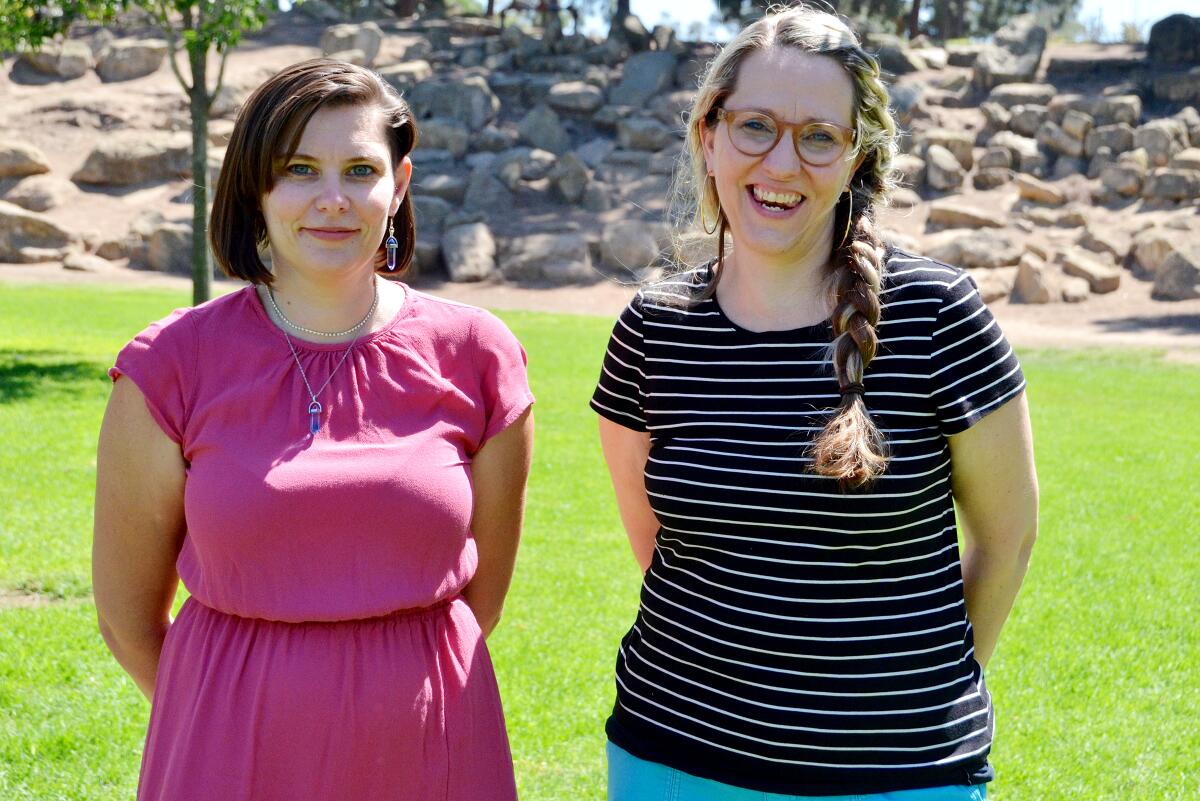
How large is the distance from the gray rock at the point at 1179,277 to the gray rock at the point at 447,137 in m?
15.0

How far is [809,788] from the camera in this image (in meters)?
2.17

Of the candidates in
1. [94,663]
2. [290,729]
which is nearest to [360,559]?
[290,729]

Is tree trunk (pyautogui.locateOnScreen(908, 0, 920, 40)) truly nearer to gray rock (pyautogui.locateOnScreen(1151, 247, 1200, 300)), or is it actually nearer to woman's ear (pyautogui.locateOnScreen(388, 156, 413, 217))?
gray rock (pyautogui.locateOnScreen(1151, 247, 1200, 300))

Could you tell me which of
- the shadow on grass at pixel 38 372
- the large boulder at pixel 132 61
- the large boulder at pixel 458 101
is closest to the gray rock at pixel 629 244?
the large boulder at pixel 458 101

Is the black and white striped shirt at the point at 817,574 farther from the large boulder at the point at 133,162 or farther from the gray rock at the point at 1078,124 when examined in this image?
the large boulder at the point at 133,162

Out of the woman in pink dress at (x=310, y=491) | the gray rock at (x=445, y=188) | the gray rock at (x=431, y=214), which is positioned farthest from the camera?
the gray rock at (x=445, y=188)

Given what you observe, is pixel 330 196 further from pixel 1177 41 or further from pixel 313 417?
pixel 1177 41

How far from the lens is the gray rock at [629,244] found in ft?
78.0

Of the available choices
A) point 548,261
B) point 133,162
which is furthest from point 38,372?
point 133,162

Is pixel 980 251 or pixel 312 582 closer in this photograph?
pixel 312 582

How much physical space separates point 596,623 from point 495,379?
407 cm

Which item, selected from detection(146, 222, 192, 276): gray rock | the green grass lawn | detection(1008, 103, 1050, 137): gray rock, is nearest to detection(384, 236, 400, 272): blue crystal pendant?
the green grass lawn

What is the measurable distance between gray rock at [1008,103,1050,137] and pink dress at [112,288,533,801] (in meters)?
28.5

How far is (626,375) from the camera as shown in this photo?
249cm
